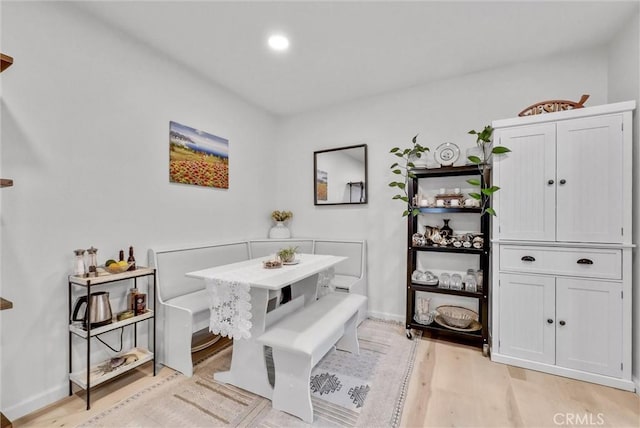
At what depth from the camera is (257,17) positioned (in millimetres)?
2010

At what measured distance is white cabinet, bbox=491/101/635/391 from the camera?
1.91 metres

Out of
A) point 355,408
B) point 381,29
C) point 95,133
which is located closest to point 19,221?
point 95,133

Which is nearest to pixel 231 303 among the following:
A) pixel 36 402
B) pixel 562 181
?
pixel 36 402

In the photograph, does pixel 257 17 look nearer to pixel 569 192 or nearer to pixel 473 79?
pixel 473 79

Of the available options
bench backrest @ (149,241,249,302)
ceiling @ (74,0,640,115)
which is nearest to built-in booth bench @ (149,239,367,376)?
bench backrest @ (149,241,249,302)

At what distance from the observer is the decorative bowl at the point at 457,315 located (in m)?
2.55

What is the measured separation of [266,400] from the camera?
179 centimetres

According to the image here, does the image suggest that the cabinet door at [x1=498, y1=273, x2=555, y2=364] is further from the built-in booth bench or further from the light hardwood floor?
the built-in booth bench

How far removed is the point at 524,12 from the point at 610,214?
155 cm

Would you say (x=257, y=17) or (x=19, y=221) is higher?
(x=257, y=17)

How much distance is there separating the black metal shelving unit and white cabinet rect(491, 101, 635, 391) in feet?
0.42

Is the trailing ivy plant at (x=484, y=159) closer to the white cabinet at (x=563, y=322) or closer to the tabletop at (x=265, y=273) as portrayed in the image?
the white cabinet at (x=563, y=322)

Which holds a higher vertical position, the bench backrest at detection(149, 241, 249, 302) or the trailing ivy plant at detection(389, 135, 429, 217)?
the trailing ivy plant at detection(389, 135, 429, 217)

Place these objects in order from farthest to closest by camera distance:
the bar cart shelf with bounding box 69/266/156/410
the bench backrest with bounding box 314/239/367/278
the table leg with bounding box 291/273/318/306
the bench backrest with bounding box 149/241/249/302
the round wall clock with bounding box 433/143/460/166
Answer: the bench backrest with bounding box 314/239/367/278, the round wall clock with bounding box 433/143/460/166, the table leg with bounding box 291/273/318/306, the bench backrest with bounding box 149/241/249/302, the bar cart shelf with bounding box 69/266/156/410
